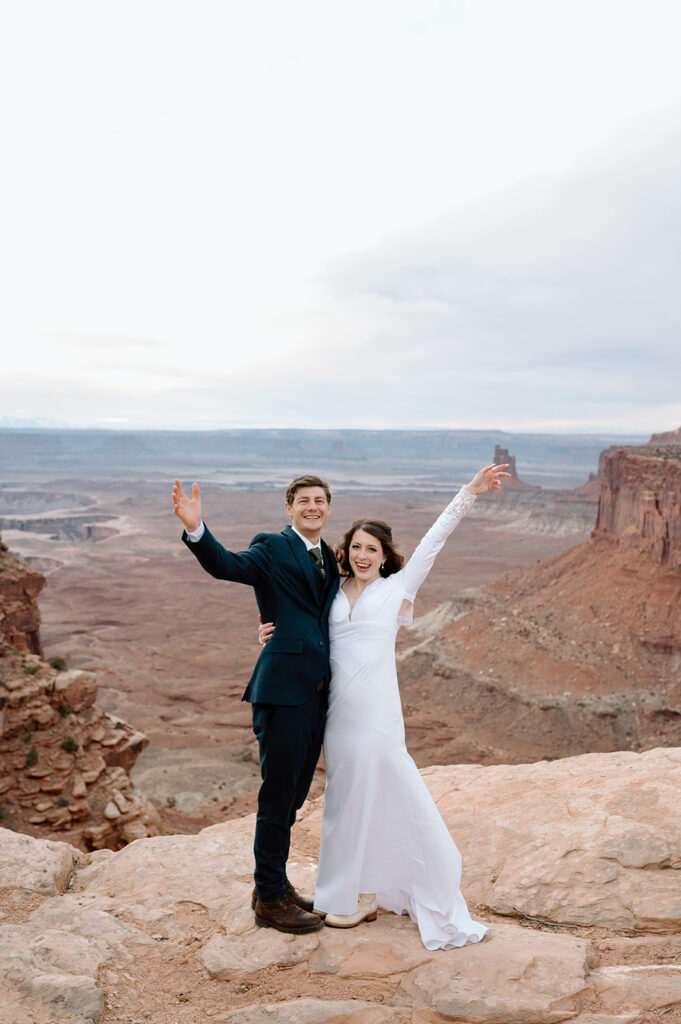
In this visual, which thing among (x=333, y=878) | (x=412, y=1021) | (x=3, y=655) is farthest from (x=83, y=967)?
(x=3, y=655)

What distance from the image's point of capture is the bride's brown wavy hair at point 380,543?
400cm

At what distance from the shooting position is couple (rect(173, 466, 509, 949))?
3.73 meters

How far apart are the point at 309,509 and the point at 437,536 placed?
2.51 feet

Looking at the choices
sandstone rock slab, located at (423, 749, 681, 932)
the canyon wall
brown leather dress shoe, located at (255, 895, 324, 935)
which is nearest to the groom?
brown leather dress shoe, located at (255, 895, 324, 935)

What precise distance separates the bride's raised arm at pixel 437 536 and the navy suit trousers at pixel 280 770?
0.82 meters

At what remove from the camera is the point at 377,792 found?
3877mm

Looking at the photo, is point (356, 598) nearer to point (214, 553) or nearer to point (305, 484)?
point (305, 484)

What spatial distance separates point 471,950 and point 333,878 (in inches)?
33.2

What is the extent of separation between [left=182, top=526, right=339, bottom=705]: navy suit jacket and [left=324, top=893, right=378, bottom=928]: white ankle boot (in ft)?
4.24

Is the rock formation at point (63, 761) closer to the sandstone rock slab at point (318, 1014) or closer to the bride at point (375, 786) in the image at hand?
the bride at point (375, 786)

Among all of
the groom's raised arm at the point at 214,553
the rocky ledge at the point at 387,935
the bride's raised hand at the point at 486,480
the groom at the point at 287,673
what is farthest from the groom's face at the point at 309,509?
the rocky ledge at the point at 387,935

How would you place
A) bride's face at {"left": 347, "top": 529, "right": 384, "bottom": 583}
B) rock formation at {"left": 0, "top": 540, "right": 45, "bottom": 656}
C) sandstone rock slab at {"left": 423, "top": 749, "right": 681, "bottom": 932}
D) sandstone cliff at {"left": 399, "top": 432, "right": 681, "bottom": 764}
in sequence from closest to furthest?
1. bride's face at {"left": 347, "top": 529, "right": 384, "bottom": 583}
2. sandstone rock slab at {"left": 423, "top": 749, "right": 681, "bottom": 932}
3. rock formation at {"left": 0, "top": 540, "right": 45, "bottom": 656}
4. sandstone cliff at {"left": 399, "top": 432, "right": 681, "bottom": 764}

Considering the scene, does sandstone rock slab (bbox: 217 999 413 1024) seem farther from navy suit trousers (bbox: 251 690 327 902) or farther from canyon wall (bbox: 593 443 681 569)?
canyon wall (bbox: 593 443 681 569)

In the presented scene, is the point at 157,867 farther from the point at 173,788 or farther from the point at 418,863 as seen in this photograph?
the point at 173,788
